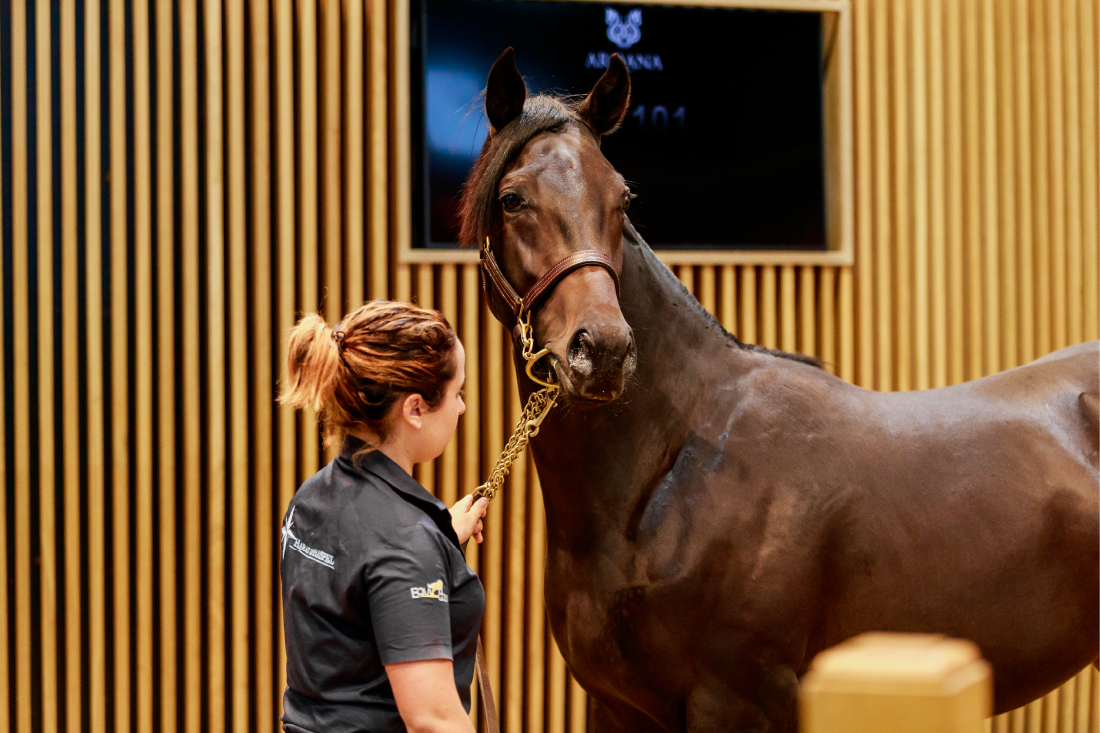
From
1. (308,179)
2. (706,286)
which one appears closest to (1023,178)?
(706,286)

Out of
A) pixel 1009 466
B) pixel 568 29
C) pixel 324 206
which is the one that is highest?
pixel 568 29

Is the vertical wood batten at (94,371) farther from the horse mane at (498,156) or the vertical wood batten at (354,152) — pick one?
the horse mane at (498,156)

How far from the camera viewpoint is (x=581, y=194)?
63.9 inches

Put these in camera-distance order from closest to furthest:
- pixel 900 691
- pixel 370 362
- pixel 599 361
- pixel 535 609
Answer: pixel 900 691 → pixel 370 362 → pixel 599 361 → pixel 535 609

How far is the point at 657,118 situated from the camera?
9.39ft

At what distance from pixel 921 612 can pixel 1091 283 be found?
2.03m

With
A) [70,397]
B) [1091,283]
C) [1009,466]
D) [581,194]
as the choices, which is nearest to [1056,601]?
[1009,466]

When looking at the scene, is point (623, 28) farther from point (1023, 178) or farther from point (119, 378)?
point (119, 378)

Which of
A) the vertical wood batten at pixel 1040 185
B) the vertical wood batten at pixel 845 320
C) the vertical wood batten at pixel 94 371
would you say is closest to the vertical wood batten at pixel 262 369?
the vertical wood batten at pixel 94 371

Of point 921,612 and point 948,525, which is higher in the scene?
point 948,525

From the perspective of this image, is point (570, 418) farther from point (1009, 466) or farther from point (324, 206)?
point (324, 206)

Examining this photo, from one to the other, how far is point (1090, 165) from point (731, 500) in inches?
94.7

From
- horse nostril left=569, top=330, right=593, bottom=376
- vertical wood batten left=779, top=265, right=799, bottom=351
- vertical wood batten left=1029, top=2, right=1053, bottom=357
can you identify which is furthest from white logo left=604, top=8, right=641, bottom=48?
horse nostril left=569, top=330, right=593, bottom=376

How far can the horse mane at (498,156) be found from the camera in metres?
1.71
